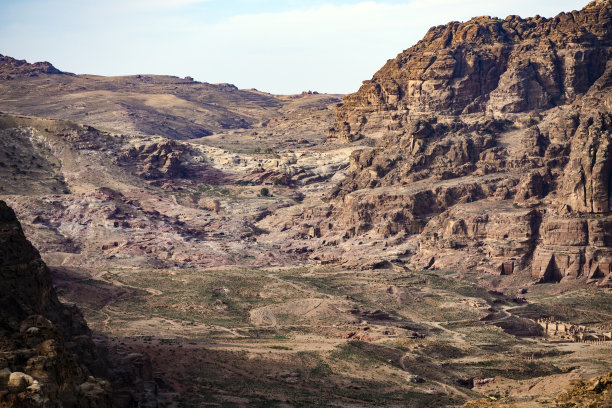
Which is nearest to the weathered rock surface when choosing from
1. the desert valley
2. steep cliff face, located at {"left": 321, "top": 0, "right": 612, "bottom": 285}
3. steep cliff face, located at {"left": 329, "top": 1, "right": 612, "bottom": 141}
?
the desert valley

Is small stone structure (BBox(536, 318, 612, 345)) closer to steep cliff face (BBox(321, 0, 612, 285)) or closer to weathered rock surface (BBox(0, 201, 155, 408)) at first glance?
steep cliff face (BBox(321, 0, 612, 285))

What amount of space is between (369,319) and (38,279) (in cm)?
4723

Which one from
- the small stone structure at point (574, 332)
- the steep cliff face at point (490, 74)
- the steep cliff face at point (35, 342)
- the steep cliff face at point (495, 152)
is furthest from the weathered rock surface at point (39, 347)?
the steep cliff face at point (490, 74)

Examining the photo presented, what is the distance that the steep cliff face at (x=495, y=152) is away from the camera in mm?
115500

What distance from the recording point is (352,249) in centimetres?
12862

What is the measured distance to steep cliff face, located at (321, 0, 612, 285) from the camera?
115500mm

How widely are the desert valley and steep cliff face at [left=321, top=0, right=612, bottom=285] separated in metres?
0.34

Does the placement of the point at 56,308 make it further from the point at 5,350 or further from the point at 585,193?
the point at 585,193

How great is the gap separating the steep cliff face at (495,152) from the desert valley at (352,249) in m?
0.34

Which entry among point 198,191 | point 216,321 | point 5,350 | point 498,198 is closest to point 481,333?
point 216,321

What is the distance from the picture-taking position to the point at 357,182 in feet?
484

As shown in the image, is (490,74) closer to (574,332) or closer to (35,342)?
(574,332)

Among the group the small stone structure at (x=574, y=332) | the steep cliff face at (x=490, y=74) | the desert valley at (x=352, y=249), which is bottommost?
the small stone structure at (x=574, y=332)

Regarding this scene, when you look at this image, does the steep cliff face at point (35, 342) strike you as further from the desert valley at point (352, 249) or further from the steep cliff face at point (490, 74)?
the steep cliff face at point (490, 74)
